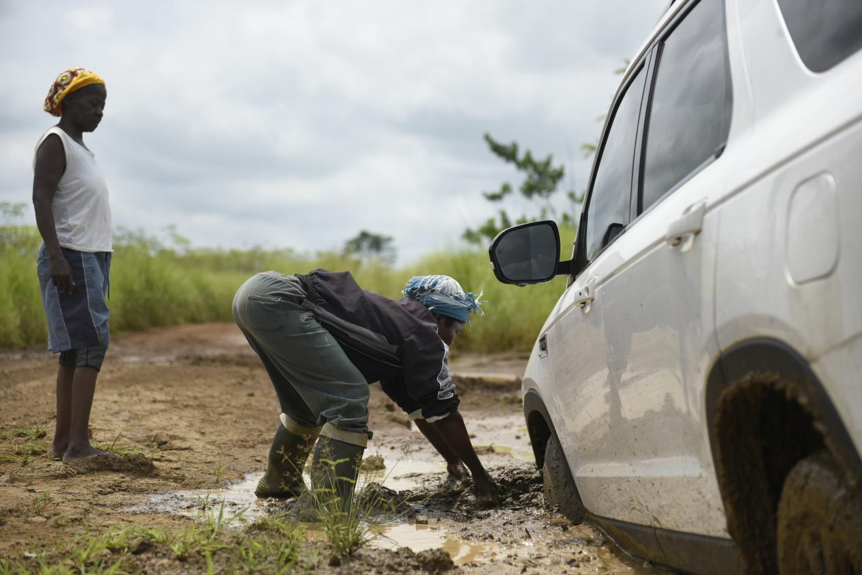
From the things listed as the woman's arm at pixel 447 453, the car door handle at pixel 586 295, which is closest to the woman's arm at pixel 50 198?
the woman's arm at pixel 447 453

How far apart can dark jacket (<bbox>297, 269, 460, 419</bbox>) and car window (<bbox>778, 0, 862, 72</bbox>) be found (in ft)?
7.57

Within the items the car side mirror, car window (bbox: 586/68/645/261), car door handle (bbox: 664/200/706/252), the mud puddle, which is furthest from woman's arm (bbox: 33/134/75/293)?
car door handle (bbox: 664/200/706/252)

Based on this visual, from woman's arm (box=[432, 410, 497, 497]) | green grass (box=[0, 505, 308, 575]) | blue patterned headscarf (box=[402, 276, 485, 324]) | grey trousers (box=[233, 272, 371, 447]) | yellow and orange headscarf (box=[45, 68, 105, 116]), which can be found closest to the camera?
green grass (box=[0, 505, 308, 575])

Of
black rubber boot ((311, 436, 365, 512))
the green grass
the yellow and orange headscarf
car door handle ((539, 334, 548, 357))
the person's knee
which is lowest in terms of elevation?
the green grass

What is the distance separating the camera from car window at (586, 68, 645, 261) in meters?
2.90

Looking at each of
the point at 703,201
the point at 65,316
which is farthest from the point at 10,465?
the point at 703,201

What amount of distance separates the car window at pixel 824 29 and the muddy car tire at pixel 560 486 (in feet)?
6.72

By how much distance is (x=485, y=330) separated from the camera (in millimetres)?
12531

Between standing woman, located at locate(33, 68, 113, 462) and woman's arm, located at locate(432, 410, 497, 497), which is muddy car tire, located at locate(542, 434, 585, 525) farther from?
standing woman, located at locate(33, 68, 113, 462)

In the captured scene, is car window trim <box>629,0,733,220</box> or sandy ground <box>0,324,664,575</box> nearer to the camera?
car window trim <box>629,0,733,220</box>

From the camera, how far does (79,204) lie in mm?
4848

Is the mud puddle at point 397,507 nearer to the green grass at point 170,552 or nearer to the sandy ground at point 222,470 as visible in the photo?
the sandy ground at point 222,470

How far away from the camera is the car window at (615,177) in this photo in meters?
2.90

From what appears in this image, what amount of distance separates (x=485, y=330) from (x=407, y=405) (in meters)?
8.37
